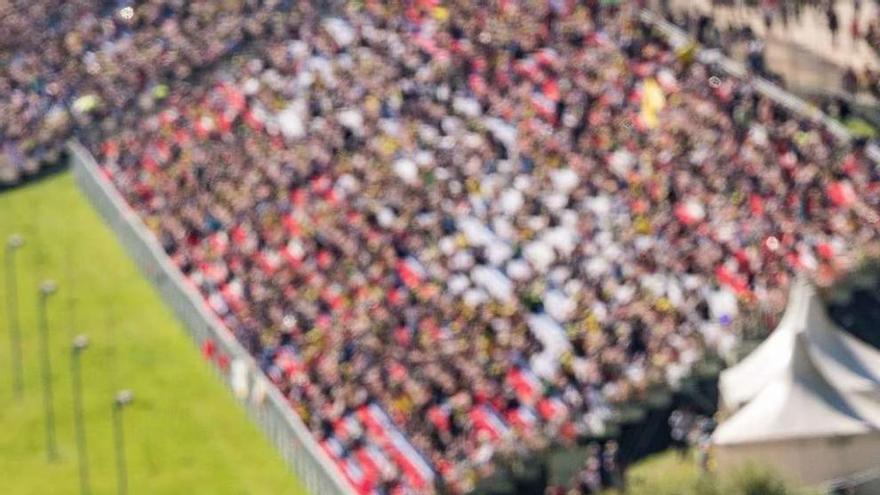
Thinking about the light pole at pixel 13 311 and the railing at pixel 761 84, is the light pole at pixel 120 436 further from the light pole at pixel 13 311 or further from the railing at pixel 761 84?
the railing at pixel 761 84

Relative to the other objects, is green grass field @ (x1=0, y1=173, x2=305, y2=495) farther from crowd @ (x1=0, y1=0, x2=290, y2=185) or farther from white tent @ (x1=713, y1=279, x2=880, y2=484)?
white tent @ (x1=713, y1=279, x2=880, y2=484)

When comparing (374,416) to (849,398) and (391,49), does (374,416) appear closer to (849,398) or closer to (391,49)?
(849,398)

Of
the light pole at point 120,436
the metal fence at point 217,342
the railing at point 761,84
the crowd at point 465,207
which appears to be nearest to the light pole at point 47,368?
the light pole at point 120,436

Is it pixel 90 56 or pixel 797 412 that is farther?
pixel 90 56

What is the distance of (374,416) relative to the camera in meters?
52.4

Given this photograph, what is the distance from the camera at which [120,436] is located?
55.6m

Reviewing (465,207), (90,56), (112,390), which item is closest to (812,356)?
(465,207)

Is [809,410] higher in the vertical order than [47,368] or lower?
higher

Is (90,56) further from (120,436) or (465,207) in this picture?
(120,436)

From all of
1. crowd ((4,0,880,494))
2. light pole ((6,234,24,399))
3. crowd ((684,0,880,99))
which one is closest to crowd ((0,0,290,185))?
crowd ((4,0,880,494))

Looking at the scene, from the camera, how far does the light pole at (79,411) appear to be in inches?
2117

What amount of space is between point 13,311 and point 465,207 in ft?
43.8

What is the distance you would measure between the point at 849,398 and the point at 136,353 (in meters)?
23.0

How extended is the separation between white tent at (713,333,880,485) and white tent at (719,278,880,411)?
33cm
